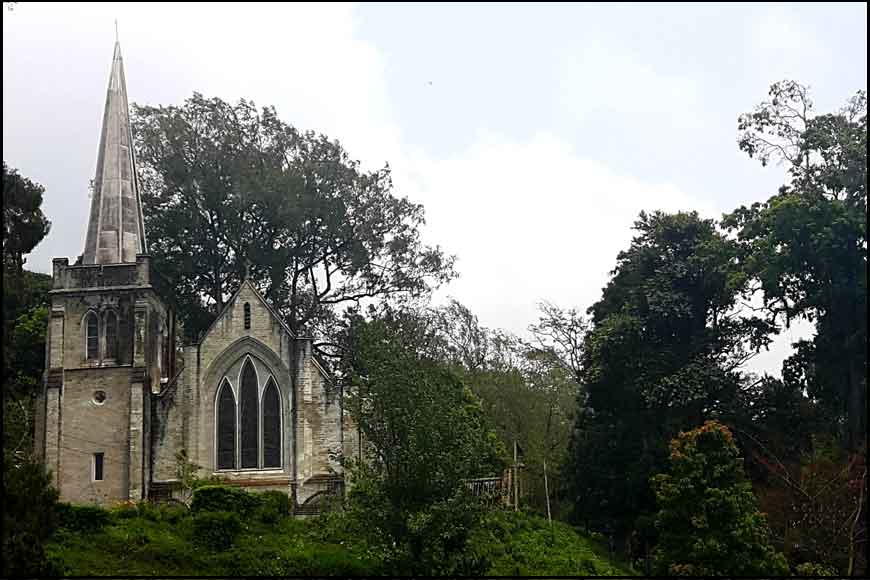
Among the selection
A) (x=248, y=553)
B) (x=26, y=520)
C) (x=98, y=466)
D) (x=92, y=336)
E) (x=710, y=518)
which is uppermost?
(x=92, y=336)

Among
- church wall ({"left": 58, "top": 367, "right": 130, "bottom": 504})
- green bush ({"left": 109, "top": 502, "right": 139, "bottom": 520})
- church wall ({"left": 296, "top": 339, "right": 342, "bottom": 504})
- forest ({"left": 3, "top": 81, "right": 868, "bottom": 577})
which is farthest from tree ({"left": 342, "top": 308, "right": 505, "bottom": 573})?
church wall ({"left": 58, "top": 367, "right": 130, "bottom": 504})

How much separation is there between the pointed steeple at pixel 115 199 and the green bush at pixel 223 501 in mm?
12563

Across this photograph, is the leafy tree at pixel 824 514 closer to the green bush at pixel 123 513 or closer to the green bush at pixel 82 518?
the green bush at pixel 123 513

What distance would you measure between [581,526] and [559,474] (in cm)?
200

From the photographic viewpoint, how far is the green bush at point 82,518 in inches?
1121

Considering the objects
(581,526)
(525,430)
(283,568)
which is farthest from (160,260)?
(283,568)

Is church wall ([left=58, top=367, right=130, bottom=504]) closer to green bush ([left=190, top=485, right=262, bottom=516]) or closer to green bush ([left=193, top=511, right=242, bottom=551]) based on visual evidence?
green bush ([left=190, top=485, right=262, bottom=516])

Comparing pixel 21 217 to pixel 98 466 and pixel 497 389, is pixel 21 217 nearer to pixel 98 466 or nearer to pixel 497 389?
pixel 98 466

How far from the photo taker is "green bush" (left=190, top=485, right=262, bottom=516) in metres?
31.8

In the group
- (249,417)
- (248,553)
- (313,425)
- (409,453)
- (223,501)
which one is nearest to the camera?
(409,453)

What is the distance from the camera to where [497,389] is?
137 ft

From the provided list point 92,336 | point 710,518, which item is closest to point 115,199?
point 92,336

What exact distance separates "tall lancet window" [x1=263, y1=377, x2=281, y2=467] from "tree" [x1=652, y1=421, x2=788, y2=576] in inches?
569

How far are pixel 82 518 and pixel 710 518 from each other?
15.2 m
